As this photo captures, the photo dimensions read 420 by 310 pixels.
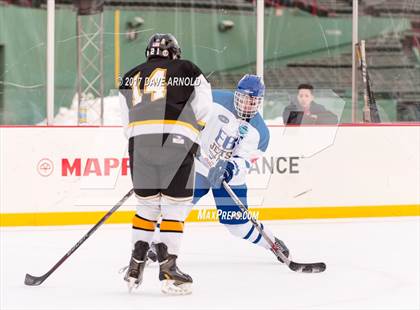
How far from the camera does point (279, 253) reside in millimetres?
4082

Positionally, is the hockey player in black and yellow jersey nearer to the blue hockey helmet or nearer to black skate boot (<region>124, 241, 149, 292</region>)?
black skate boot (<region>124, 241, 149, 292</region>)

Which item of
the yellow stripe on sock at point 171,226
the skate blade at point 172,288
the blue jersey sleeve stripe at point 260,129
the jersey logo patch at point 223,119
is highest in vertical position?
the jersey logo patch at point 223,119

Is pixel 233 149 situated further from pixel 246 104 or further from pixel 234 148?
pixel 246 104

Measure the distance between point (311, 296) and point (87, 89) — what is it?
3006mm

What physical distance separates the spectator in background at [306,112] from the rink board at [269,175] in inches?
4.7

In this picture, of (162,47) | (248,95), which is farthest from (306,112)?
(162,47)

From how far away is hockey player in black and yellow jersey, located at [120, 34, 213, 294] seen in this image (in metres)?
3.47

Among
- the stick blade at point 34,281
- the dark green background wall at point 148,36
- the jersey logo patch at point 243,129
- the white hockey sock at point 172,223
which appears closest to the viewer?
the white hockey sock at point 172,223

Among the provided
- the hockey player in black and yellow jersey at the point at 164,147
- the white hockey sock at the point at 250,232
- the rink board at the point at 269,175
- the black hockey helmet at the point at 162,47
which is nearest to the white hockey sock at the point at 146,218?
the hockey player in black and yellow jersey at the point at 164,147

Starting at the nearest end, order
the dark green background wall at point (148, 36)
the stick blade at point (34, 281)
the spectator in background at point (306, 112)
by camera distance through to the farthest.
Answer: the stick blade at point (34, 281) → the dark green background wall at point (148, 36) → the spectator in background at point (306, 112)

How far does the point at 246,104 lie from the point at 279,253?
26.9 inches

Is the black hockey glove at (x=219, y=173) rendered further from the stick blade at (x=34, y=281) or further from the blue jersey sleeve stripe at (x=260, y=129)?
the stick blade at (x=34, y=281)

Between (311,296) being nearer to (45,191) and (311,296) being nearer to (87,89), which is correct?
(45,191)

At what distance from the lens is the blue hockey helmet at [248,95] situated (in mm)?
4094
